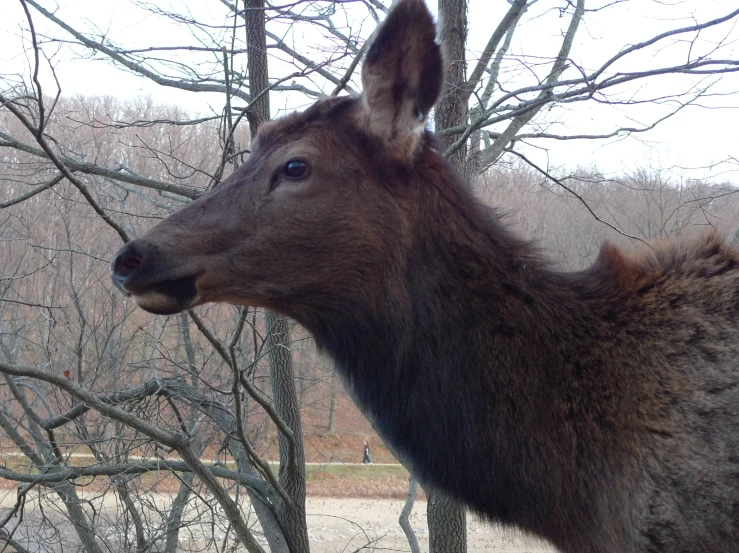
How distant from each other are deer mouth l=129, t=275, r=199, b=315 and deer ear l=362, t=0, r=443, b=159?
117 cm

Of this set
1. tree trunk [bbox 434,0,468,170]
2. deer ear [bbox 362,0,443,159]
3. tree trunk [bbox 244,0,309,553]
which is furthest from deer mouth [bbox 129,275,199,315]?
tree trunk [bbox 434,0,468,170]

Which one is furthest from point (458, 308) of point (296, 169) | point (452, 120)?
point (452, 120)

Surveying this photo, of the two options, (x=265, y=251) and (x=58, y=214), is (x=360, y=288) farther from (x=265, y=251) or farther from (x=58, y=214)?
(x=58, y=214)

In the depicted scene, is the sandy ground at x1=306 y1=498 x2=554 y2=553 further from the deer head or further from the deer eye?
the deer eye

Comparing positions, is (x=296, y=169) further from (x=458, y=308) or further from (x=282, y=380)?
(x=282, y=380)

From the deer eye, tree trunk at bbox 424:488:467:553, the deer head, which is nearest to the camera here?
the deer head

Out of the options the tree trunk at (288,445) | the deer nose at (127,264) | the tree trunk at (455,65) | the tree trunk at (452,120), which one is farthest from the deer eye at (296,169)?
the tree trunk at (452,120)

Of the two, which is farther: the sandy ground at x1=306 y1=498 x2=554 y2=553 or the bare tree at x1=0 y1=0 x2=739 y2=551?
the sandy ground at x1=306 y1=498 x2=554 y2=553

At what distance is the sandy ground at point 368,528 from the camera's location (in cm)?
1512

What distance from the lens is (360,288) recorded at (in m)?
3.56

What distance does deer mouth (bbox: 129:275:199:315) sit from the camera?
3.42m

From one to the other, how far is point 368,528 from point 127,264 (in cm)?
1322

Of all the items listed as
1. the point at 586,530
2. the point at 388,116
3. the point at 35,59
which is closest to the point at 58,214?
the point at 35,59

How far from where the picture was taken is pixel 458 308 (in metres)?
3.44
